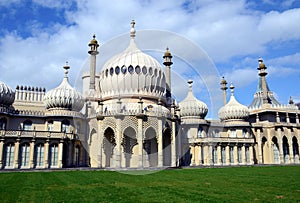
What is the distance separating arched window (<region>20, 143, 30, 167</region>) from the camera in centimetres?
3800

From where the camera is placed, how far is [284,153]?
57406mm

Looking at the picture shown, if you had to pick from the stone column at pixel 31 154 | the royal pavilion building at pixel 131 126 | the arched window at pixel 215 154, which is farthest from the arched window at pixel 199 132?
the stone column at pixel 31 154

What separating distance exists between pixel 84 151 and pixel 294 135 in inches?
1595

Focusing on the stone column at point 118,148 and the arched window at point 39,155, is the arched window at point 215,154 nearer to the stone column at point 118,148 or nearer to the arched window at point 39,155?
the stone column at point 118,148

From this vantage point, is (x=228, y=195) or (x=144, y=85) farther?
(x=144, y=85)

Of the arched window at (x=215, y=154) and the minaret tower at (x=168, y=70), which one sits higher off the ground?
the minaret tower at (x=168, y=70)

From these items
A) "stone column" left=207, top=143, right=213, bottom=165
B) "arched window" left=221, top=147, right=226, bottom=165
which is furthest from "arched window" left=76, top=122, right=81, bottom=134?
"arched window" left=221, top=147, right=226, bottom=165

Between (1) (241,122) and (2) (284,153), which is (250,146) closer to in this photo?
(1) (241,122)

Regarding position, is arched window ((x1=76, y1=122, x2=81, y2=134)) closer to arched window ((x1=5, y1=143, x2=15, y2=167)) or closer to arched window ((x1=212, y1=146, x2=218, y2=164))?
arched window ((x1=5, y1=143, x2=15, y2=167))

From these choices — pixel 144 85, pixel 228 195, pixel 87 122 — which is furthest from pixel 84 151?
pixel 228 195

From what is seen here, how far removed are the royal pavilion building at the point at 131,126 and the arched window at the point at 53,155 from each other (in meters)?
0.13

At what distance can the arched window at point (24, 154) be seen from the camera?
125 feet

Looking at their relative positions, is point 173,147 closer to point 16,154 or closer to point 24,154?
point 24,154

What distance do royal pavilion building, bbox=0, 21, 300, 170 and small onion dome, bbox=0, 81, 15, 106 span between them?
13cm
